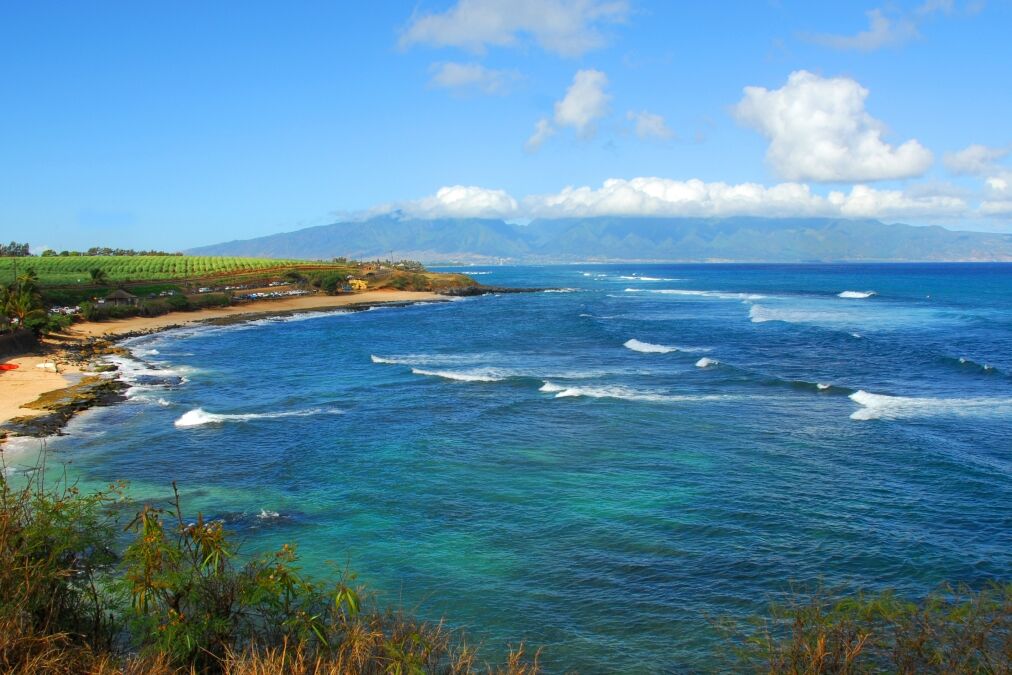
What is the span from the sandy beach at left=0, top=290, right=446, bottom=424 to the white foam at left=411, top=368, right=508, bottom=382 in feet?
78.0

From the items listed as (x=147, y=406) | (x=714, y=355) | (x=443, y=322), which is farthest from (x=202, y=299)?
(x=714, y=355)

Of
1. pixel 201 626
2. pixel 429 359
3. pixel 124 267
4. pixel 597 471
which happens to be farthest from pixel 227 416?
pixel 124 267

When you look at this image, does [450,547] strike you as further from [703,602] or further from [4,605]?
[4,605]

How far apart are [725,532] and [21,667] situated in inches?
760

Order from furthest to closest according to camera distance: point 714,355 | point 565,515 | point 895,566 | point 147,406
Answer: point 714,355, point 147,406, point 565,515, point 895,566

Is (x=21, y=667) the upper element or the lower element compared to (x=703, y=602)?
upper

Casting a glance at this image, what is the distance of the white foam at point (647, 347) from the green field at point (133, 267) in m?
85.0

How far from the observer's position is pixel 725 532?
23.7m

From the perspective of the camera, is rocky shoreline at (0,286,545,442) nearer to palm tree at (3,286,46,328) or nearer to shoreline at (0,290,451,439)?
shoreline at (0,290,451,439)

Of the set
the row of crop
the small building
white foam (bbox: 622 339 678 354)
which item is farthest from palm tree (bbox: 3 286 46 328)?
white foam (bbox: 622 339 678 354)

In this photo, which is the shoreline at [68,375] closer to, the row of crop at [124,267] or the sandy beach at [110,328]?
the sandy beach at [110,328]

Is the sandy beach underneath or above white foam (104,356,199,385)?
above

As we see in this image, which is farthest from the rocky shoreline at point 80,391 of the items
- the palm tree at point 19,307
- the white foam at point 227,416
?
the white foam at point 227,416

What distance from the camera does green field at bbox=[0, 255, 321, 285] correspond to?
11706 cm
